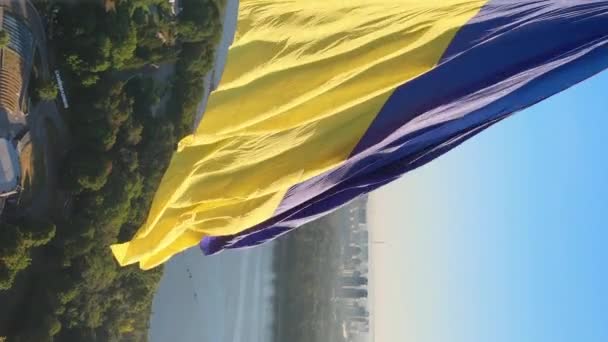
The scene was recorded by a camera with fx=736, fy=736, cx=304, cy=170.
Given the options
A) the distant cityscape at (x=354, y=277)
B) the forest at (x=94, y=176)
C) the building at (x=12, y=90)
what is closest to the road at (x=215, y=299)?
the distant cityscape at (x=354, y=277)

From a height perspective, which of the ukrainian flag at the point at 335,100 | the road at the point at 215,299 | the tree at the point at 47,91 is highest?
the tree at the point at 47,91

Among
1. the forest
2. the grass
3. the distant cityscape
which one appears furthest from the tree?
the distant cityscape

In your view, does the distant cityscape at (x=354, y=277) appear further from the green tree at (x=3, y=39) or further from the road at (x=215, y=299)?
the green tree at (x=3, y=39)

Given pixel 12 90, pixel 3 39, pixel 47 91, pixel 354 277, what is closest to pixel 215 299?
pixel 354 277

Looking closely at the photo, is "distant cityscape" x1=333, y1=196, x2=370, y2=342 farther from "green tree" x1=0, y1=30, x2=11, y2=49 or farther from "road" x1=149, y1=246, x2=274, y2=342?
"green tree" x1=0, y1=30, x2=11, y2=49

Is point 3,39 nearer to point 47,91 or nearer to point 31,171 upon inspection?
point 47,91

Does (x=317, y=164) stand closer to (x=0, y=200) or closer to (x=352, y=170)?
(x=352, y=170)

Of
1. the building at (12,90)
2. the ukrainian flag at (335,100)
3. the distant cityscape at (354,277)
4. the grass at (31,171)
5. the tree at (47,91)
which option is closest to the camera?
the ukrainian flag at (335,100)
